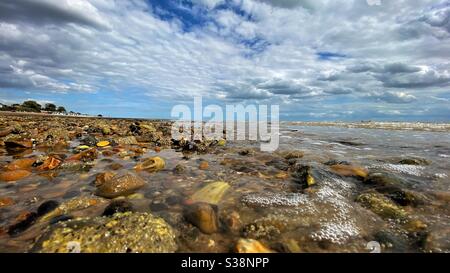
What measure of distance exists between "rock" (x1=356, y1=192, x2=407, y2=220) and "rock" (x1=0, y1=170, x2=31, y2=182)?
7304 mm

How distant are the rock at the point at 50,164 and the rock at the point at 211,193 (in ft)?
14.1

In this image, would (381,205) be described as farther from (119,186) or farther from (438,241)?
(119,186)

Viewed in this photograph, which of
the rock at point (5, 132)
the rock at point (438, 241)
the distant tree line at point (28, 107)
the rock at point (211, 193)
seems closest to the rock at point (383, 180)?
the rock at point (438, 241)

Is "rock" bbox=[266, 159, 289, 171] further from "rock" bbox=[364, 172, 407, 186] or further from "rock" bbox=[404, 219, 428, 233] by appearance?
"rock" bbox=[404, 219, 428, 233]

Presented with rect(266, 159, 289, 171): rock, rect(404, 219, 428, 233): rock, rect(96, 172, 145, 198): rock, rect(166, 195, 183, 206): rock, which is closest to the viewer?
rect(404, 219, 428, 233): rock

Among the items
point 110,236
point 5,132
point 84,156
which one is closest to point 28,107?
point 5,132

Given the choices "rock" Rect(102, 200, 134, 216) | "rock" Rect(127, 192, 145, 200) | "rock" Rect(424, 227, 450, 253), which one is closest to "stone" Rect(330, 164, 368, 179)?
"rock" Rect(424, 227, 450, 253)

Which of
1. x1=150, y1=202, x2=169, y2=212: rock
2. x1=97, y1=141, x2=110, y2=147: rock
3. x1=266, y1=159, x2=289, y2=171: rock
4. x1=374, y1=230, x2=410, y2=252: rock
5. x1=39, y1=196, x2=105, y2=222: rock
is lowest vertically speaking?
x1=374, y1=230, x2=410, y2=252: rock

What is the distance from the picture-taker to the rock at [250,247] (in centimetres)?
280

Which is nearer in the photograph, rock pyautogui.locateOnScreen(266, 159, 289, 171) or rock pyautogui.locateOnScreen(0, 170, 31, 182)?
rock pyautogui.locateOnScreen(0, 170, 31, 182)

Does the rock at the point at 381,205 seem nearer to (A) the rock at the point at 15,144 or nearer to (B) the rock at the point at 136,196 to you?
(B) the rock at the point at 136,196

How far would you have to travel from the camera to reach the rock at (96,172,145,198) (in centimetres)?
465
